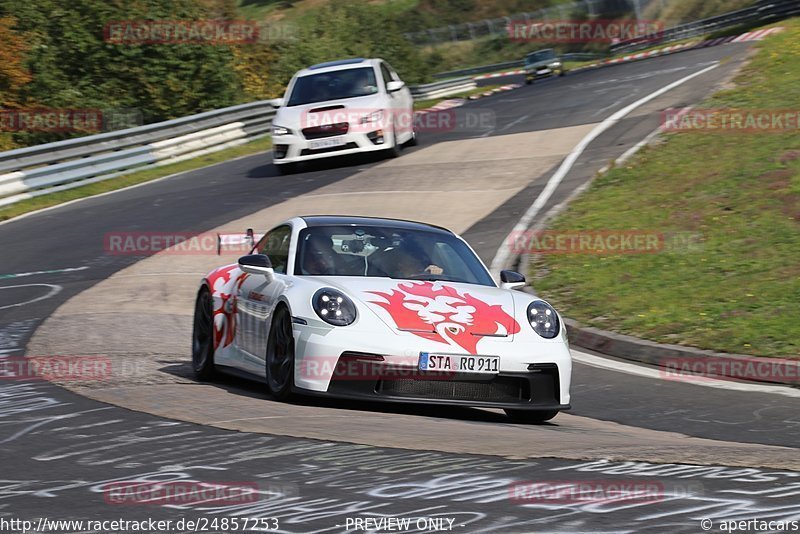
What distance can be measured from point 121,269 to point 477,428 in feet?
31.0

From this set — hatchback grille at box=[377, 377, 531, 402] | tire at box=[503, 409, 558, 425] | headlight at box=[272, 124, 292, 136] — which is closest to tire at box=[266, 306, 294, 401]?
hatchback grille at box=[377, 377, 531, 402]

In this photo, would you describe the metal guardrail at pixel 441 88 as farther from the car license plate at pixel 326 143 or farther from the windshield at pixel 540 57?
the car license plate at pixel 326 143

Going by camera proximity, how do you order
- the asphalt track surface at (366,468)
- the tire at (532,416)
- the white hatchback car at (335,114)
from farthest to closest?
1. the white hatchback car at (335,114)
2. the tire at (532,416)
3. the asphalt track surface at (366,468)

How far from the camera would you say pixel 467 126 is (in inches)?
1144

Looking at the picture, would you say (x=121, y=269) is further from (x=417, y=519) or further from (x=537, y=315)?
(x=417, y=519)

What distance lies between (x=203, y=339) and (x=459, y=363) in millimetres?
2766

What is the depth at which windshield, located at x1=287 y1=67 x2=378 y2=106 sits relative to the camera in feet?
76.6

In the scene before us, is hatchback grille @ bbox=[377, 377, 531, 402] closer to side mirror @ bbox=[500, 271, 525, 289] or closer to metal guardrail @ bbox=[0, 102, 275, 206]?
side mirror @ bbox=[500, 271, 525, 289]

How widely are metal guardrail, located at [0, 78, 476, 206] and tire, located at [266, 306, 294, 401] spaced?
14705 mm

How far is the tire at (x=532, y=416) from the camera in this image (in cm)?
841

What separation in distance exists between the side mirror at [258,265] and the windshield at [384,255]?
20cm

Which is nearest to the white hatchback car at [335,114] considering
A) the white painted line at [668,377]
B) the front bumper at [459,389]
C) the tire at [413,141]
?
the tire at [413,141]

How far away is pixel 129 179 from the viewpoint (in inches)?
997

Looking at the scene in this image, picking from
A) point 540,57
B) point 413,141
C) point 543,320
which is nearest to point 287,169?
point 413,141
